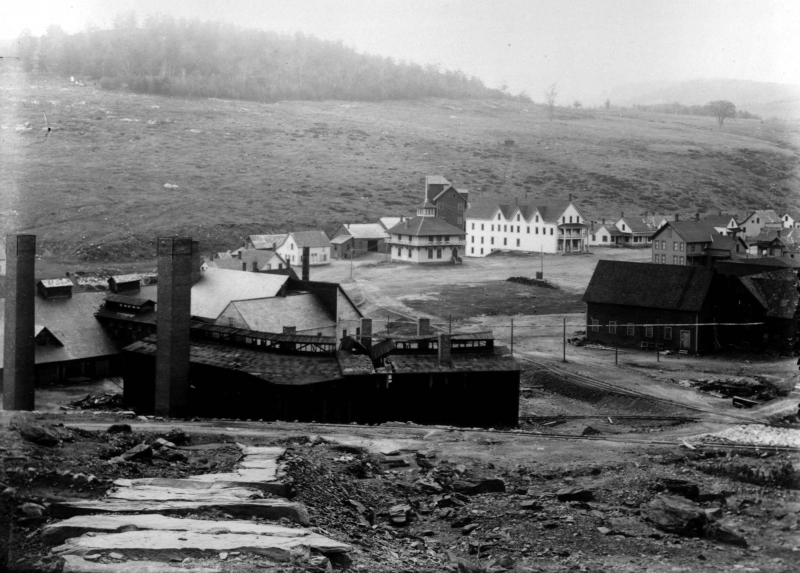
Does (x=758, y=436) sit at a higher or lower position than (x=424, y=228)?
lower

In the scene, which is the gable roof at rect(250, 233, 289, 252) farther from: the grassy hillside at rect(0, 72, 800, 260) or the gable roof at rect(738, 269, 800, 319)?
the gable roof at rect(738, 269, 800, 319)

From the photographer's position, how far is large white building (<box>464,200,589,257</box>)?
96062 millimetres

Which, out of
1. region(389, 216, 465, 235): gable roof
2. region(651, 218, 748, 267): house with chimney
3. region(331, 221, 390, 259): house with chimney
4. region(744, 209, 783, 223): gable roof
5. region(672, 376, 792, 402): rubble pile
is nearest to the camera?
region(672, 376, 792, 402): rubble pile

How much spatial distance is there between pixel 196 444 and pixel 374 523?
26.4 ft

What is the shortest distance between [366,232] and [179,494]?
265 ft

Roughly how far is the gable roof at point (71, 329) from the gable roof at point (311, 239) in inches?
1554

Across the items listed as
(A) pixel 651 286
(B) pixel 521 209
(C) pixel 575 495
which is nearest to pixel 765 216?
(B) pixel 521 209

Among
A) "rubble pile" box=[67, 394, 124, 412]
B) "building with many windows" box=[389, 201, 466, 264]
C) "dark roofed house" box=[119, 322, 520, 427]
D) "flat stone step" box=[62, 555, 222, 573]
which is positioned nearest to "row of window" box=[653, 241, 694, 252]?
"building with many windows" box=[389, 201, 466, 264]

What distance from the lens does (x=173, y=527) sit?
16234mm

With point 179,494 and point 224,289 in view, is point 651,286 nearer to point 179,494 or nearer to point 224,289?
point 224,289

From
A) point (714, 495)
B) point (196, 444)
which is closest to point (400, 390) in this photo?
point (196, 444)

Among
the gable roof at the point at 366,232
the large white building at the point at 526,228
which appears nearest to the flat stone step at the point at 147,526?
the gable roof at the point at 366,232

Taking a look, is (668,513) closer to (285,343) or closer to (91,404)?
(285,343)

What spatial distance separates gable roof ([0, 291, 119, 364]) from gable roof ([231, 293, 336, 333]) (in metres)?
7.20
